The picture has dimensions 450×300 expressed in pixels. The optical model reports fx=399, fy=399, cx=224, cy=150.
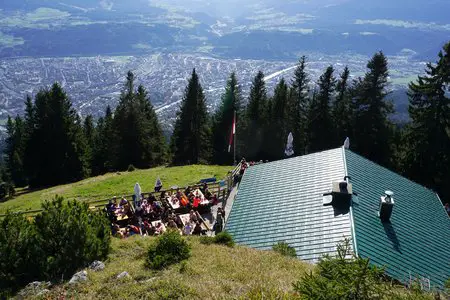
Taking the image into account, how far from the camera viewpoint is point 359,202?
16906 millimetres

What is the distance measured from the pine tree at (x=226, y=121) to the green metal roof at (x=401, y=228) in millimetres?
33261

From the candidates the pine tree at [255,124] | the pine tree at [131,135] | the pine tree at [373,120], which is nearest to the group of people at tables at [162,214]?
the pine tree at [131,135]

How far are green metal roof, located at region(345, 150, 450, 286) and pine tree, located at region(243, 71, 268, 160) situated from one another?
3290 centimetres

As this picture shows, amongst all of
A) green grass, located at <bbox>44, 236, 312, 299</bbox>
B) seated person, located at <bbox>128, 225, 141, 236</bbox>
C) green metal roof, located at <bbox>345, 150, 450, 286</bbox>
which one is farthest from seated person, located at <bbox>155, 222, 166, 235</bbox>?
green metal roof, located at <bbox>345, 150, 450, 286</bbox>

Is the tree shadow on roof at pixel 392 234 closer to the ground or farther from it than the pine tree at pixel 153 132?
farther from it

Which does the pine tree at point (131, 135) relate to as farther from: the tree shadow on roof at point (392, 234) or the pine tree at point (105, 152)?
the tree shadow on roof at point (392, 234)

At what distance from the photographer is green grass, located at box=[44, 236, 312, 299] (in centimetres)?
964

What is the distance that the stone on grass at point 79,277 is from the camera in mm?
11188

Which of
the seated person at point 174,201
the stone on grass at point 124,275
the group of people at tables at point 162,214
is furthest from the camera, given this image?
the seated person at point 174,201

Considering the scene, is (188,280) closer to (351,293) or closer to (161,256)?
(161,256)

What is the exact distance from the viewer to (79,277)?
11.4 meters

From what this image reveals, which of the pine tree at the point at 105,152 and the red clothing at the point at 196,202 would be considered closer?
the red clothing at the point at 196,202

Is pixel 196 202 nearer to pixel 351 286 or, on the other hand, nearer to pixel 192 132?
pixel 351 286

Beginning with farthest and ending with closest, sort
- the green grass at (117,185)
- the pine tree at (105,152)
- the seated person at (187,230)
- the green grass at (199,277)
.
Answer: the pine tree at (105,152) → the green grass at (117,185) → the seated person at (187,230) → the green grass at (199,277)
